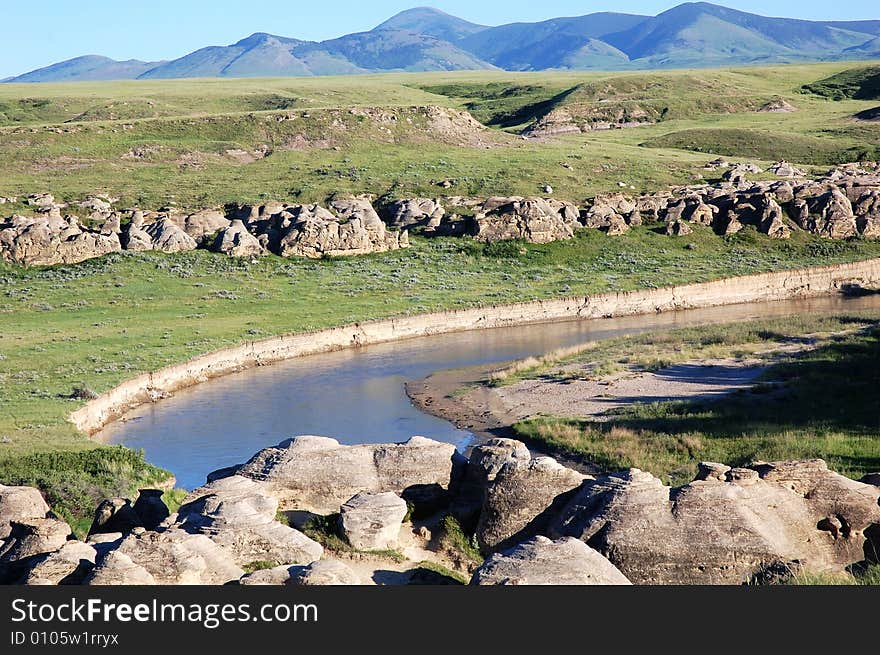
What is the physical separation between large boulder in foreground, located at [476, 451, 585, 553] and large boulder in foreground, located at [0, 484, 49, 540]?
30.8ft

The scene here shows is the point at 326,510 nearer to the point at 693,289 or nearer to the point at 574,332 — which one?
the point at 574,332

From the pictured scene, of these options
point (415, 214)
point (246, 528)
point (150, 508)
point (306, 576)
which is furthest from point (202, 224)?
point (306, 576)

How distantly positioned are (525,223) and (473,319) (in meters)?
14.8

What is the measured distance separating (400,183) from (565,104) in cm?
6200

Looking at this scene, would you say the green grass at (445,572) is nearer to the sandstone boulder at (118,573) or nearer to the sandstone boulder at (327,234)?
the sandstone boulder at (118,573)

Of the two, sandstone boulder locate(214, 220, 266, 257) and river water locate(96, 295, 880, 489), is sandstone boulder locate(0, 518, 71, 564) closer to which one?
river water locate(96, 295, 880, 489)

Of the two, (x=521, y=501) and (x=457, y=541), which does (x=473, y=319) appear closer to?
(x=457, y=541)

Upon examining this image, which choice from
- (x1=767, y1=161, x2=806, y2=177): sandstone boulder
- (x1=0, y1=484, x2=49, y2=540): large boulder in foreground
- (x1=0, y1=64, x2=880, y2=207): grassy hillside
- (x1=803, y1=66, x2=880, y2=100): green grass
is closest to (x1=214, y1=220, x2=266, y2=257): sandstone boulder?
(x1=0, y1=64, x2=880, y2=207): grassy hillside

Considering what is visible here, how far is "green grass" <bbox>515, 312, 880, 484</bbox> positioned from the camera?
30.7m

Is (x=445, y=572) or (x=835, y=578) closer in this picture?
(x=835, y=578)

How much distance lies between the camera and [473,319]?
57.2m

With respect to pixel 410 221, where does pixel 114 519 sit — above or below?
below

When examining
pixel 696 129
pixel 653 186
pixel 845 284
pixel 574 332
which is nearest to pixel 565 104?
pixel 696 129

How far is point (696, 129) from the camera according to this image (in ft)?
394
